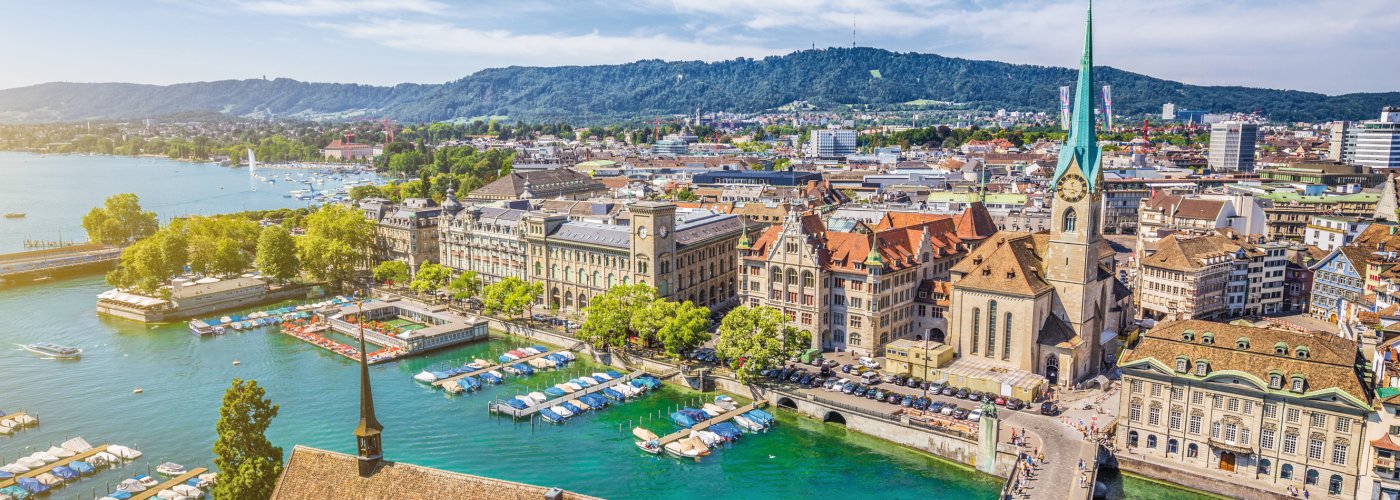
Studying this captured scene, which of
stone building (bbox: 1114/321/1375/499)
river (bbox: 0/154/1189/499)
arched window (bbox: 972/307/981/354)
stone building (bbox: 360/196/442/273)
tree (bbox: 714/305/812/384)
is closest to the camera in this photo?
stone building (bbox: 1114/321/1375/499)

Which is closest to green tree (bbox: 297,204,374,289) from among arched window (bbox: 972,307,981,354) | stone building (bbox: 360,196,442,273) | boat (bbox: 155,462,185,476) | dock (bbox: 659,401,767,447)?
stone building (bbox: 360,196,442,273)

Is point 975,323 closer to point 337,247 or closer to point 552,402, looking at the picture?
point 552,402

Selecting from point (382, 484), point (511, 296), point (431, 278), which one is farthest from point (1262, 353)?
point (431, 278)

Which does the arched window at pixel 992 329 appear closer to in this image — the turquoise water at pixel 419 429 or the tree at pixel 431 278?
the turquoise water at pixel 419 429

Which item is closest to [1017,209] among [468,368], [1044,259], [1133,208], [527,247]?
[1133,208]

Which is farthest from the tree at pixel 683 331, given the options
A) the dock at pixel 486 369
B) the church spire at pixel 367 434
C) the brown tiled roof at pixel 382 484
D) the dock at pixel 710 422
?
the church spire at pixel 367 434

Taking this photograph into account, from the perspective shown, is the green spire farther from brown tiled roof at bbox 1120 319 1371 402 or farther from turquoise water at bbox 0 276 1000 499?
turquoise water at bbox 0 276 1000 499
